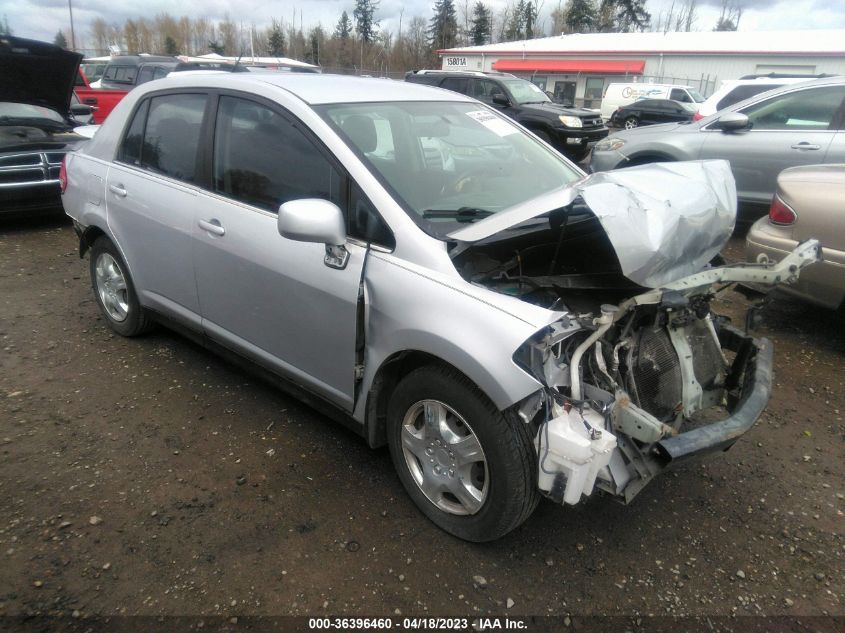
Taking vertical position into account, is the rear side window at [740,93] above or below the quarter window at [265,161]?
above

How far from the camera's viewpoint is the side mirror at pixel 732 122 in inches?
252

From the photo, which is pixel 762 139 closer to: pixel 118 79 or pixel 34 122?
pixel 34 122

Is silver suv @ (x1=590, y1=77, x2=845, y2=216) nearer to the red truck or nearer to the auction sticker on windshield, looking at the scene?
the auction sticker on windshield

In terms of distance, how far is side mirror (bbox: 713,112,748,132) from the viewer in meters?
6.40

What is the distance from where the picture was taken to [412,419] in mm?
2533

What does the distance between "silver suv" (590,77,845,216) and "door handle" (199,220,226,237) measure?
14.1 feet

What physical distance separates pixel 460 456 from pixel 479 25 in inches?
2852

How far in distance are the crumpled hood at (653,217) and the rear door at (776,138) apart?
14.1 feet

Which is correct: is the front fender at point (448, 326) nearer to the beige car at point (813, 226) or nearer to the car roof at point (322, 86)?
the car roof at point (322, 86)

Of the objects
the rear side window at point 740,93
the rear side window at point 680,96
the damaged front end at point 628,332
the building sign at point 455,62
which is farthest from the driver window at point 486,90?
the building sign at point 455,62

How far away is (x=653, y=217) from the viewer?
2258mm

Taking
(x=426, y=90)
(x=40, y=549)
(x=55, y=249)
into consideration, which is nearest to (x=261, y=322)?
(x=40, y=549)

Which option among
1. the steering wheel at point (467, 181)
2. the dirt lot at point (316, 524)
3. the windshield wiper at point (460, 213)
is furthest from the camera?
the steering wheel at point (467, 181)

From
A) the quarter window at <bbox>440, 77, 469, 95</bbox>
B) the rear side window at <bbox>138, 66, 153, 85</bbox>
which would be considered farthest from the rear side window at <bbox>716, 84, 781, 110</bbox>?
the rear side window at <bbox>138, 66, 153, 85</bbox>
